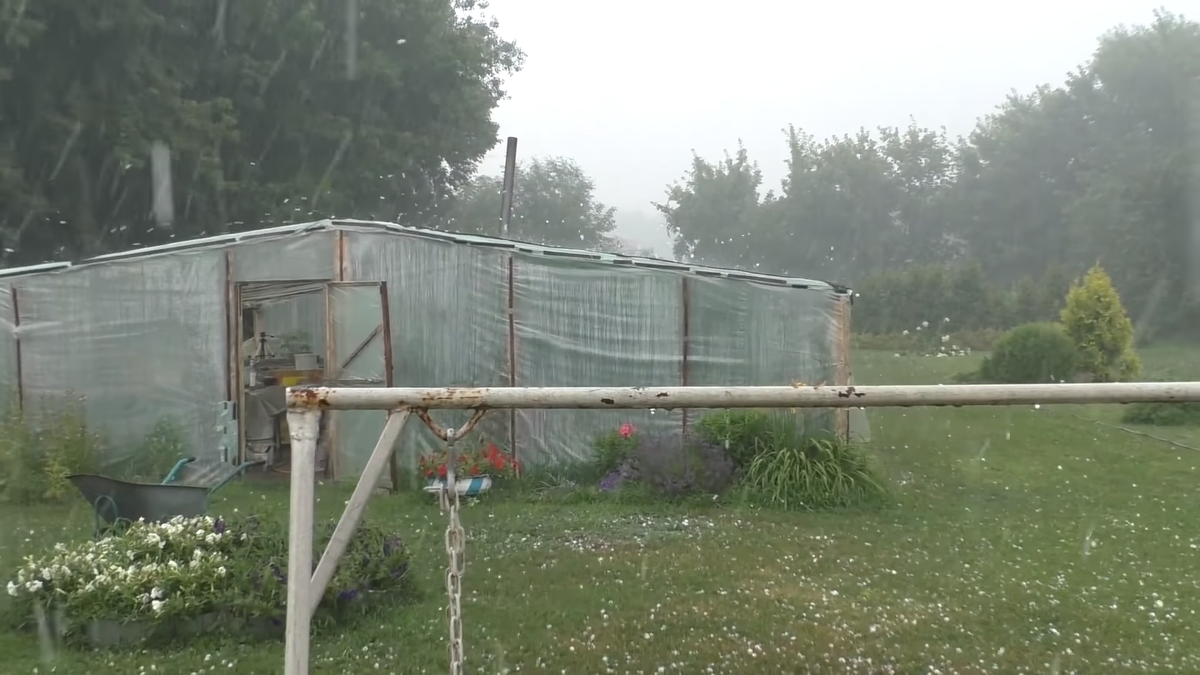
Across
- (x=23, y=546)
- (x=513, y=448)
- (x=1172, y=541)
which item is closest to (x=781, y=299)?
(x=513, y=448)

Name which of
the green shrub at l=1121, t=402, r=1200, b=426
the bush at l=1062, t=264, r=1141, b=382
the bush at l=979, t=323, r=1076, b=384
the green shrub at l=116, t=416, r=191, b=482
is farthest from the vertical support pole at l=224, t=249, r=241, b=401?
the bush at l=1062, t=264, r=1141, b=382

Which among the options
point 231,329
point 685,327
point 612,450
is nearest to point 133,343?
point 231,329

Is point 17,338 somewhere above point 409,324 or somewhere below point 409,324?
below

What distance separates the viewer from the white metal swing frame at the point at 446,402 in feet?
10.5

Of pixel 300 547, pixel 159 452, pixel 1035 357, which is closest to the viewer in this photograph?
pixel 300 547

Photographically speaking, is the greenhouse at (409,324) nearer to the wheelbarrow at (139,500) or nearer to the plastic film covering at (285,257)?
the plastic film covering at (285,257)

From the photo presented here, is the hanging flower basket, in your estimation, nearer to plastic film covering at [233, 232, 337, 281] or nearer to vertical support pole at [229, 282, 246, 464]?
vertical support pole at [229, 282, 246, 464]

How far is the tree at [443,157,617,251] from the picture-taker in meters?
46.7

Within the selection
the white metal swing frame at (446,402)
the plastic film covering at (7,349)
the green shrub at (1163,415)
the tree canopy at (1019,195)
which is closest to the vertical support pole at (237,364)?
the plastic film covering at (7,349)

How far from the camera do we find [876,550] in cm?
694

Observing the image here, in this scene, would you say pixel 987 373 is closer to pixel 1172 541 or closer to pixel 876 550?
pixel 1172 541

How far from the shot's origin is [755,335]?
10172 mm

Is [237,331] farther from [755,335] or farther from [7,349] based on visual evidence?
[755,335]

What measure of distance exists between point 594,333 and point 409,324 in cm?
194
